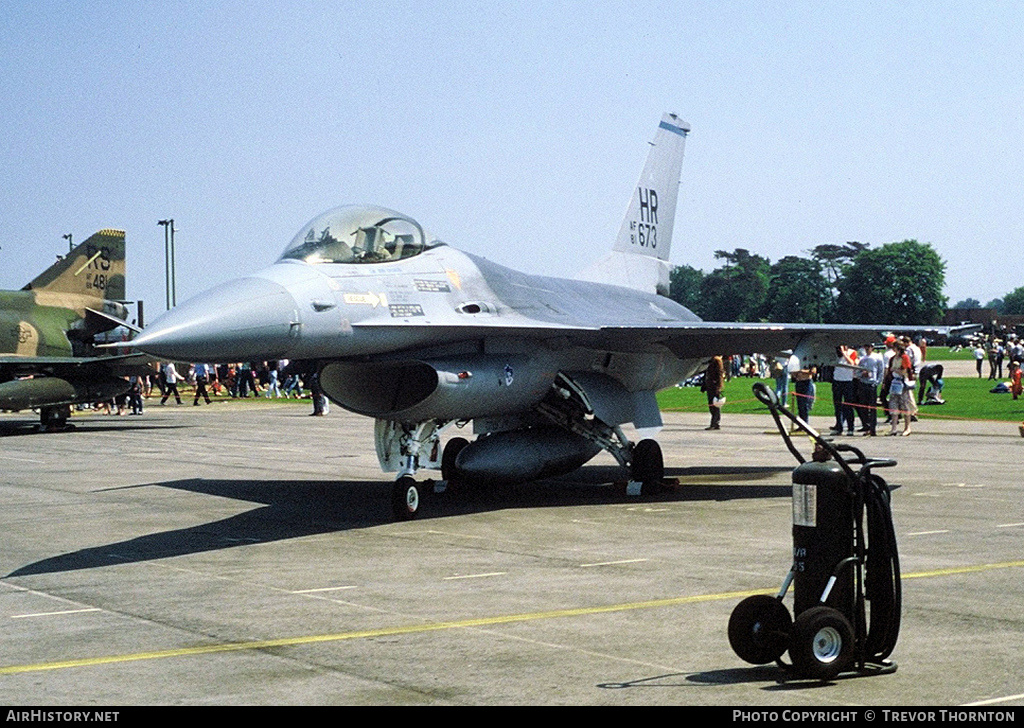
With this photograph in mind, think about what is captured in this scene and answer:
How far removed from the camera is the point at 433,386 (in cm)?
1371

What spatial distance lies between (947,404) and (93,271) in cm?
2404

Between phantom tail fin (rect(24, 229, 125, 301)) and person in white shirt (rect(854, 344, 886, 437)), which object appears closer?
person in white shirt (rect(854, 344, 886, 437))

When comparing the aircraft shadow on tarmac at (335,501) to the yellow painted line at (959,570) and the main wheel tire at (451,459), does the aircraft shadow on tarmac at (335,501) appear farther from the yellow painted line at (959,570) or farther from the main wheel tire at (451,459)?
the yellow painted line at (959,570)

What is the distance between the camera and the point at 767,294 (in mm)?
170250

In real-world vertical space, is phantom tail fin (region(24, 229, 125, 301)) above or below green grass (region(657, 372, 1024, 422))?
above

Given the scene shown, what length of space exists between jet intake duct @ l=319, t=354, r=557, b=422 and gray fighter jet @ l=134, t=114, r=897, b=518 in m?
0.02

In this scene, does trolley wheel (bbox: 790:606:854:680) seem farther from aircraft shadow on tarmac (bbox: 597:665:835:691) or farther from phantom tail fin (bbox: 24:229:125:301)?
phantom tail fin (bbox: 24:229:125:301)

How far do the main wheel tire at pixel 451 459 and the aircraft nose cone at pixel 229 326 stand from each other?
16.1 feet

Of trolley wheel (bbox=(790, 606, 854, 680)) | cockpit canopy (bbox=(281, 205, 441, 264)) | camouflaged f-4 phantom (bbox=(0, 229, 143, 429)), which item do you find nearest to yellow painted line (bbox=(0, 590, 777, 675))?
trolley wheel (bbox=(790, 606, 854, 680))

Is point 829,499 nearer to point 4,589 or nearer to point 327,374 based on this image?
point 4,589

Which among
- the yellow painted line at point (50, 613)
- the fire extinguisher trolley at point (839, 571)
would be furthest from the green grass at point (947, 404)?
the fire extinguisher trolley at point (839, 571)

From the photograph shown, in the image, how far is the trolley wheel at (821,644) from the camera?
6.20 metres

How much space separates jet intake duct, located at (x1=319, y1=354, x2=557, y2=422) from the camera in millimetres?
13844

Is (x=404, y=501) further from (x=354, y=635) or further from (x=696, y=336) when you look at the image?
(x=354, y=635)
